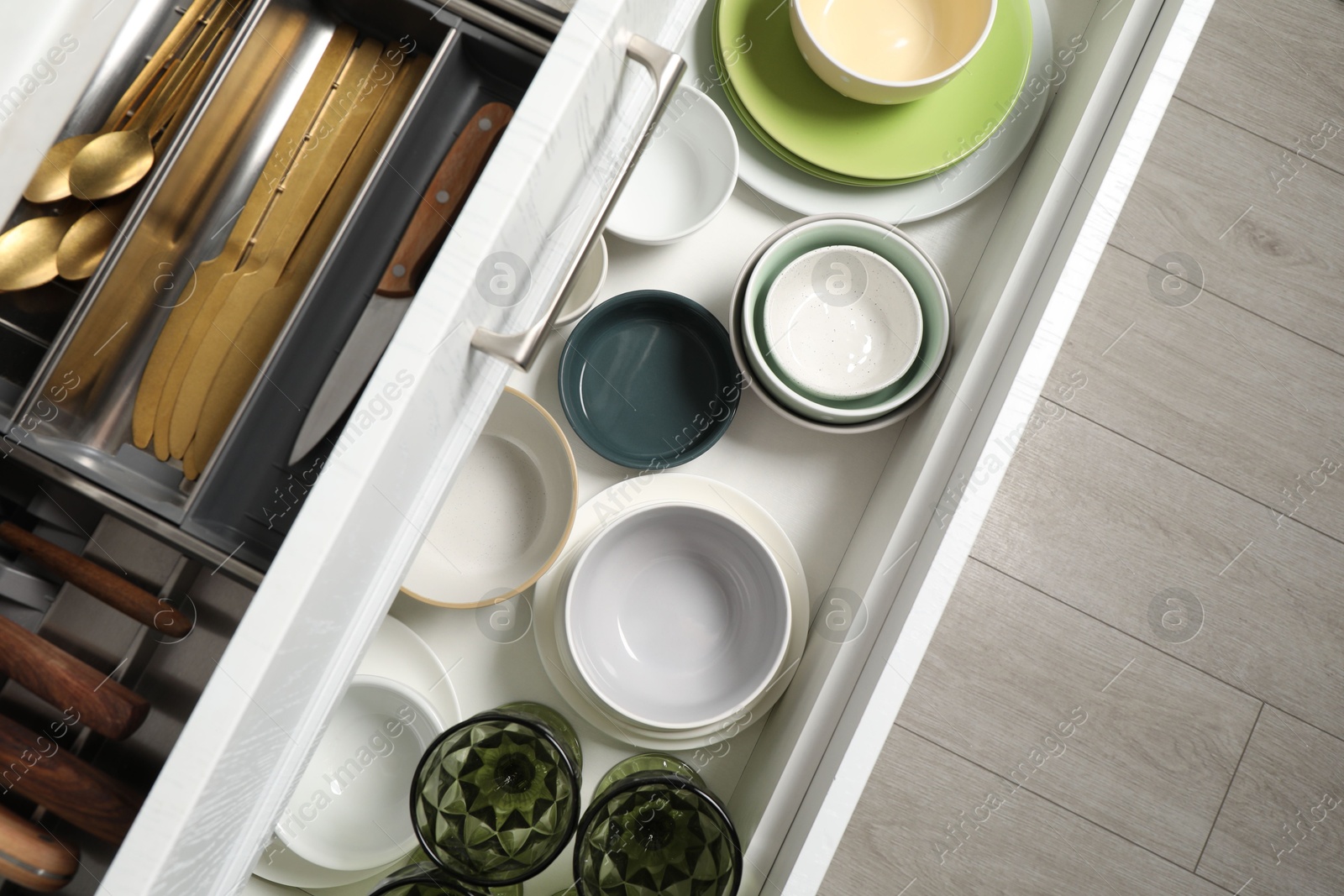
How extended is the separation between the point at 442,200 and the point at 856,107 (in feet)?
1.25

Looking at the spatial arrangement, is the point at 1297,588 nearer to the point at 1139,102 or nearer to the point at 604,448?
the point at 1139,102

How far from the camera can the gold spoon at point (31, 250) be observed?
60 centimetres

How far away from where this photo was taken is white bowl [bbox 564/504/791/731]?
0.67m

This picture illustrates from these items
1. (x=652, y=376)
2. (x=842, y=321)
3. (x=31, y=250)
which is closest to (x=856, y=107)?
(x=842, y=321)

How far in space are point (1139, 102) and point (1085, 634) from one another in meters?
0.78

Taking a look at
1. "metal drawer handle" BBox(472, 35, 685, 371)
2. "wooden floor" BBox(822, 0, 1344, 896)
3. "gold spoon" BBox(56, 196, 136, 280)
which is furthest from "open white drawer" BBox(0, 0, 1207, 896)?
"wooden floor" BBox(822, 0, 1344, 896)

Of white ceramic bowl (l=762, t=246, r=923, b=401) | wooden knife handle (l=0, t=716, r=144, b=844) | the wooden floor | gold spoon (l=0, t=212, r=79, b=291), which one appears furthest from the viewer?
the wooden floor

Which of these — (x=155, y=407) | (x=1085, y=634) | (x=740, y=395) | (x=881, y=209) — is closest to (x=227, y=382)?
(x=155, y=407)

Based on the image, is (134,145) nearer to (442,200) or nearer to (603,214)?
(442,200)

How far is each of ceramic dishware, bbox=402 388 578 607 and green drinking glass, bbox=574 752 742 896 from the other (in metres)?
0.20

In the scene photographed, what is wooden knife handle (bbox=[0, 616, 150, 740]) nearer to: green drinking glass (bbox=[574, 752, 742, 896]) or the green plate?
green drinking glass (bbox=[574, 752, 742, 896])

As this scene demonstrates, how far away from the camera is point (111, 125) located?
63 cm

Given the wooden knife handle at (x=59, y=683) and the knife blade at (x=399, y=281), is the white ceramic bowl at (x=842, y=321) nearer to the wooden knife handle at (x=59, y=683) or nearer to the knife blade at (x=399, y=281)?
the knife blade at (x=399, y=281)

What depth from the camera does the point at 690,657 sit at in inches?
27.9
